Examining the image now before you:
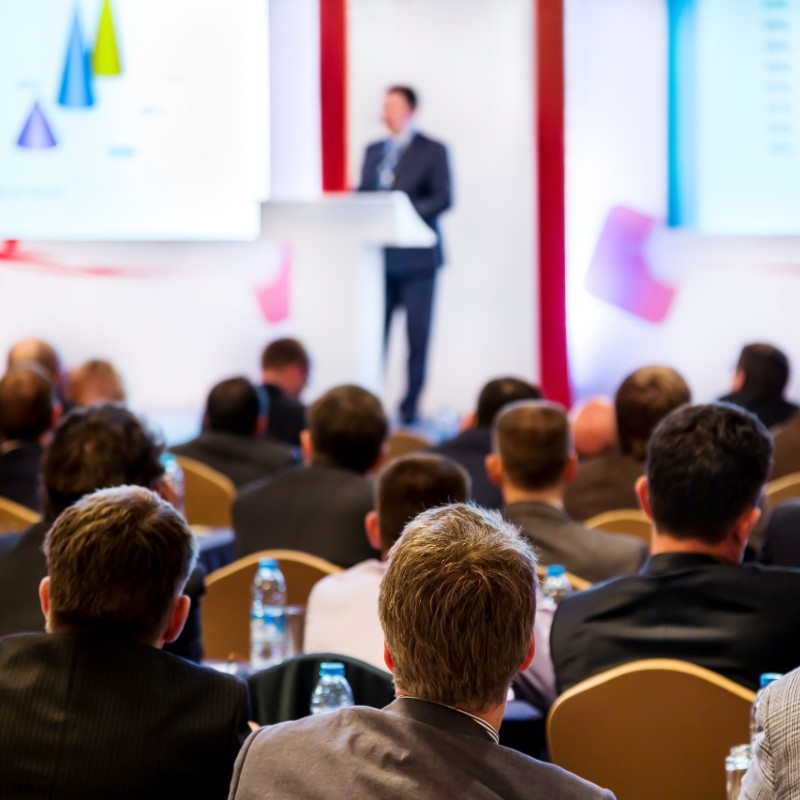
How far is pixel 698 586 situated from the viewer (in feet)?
8.02

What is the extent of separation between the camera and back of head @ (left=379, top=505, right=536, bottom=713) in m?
1.51

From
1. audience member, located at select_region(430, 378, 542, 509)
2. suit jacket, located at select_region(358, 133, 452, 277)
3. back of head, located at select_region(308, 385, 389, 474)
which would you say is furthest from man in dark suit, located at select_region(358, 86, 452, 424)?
back of head, located at select_region(308, 385, 389, 474)

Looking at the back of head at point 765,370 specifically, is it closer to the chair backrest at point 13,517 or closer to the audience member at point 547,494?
the audience member at point 547,494

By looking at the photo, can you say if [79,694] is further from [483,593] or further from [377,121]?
[377,121]

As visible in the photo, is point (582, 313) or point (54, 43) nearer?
point (54, 43)

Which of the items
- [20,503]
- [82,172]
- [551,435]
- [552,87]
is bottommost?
[20,503]

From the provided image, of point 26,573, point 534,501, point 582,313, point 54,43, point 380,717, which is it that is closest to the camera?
point 380,717

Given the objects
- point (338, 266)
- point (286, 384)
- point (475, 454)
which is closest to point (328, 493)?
point (475, 454)

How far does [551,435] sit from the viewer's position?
3559 millimetres

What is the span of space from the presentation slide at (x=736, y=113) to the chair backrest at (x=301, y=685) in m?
6.63

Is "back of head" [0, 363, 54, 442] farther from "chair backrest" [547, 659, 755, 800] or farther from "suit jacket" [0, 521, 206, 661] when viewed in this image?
"chair backrest" [547, 659, 755, 800]

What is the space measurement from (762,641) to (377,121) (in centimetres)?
697

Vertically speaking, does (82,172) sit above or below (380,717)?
above

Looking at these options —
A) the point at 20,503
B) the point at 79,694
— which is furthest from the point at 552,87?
the point at 79,694
